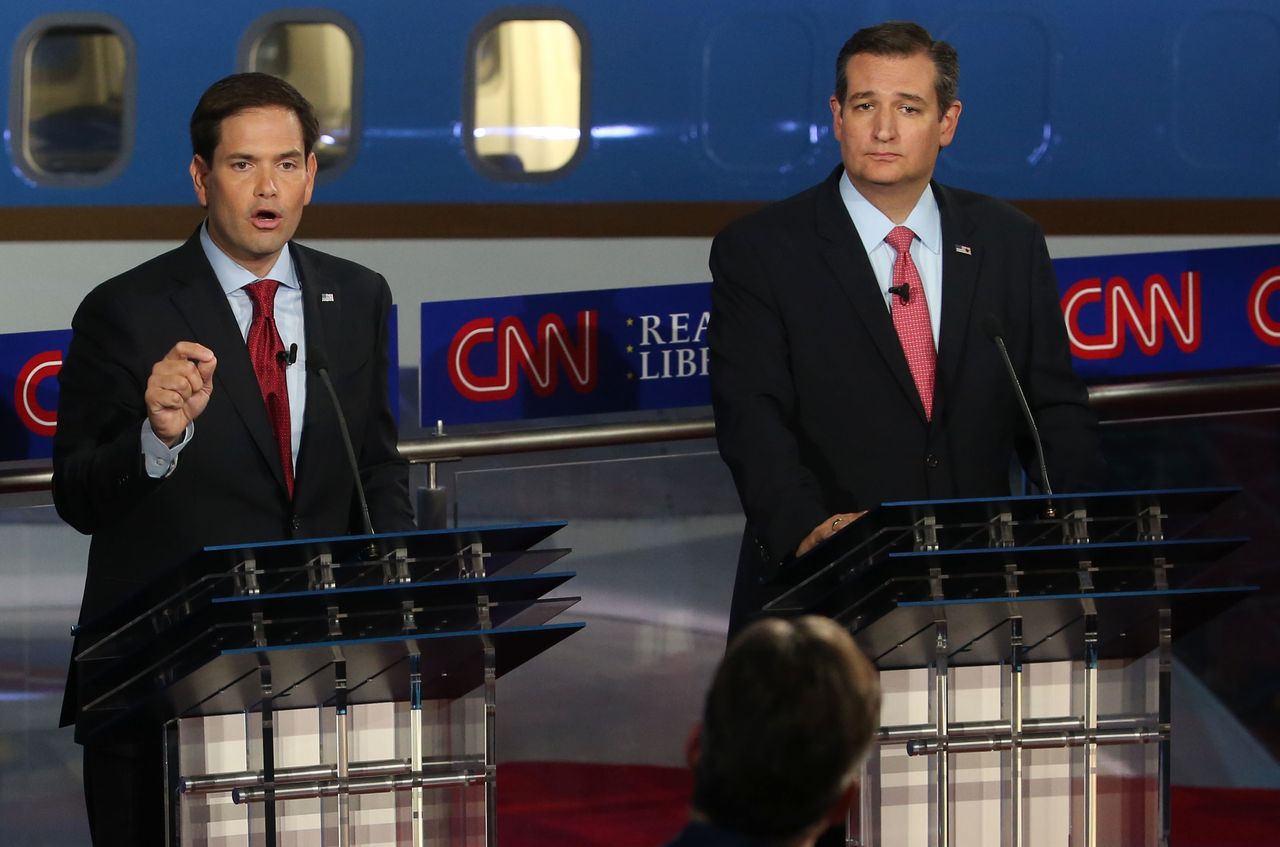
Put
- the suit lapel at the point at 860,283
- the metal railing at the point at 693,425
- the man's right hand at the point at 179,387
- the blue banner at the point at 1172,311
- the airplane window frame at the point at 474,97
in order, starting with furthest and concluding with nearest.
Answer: the airplane window frame at the point at 474,97, the blue banner at the point at 1172,311, the metal railing at the point at 693,425, the suit lapel at the point at 860,283, the man's right hand at the point at 179,387

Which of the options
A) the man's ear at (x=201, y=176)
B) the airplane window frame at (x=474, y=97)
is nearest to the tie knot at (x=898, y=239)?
the man's ear at (x=201, y=176)

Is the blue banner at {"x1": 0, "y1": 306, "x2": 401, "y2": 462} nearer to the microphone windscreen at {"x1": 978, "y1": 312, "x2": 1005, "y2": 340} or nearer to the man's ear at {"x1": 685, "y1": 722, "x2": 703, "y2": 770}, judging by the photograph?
the microphone windscreen at {"x1": 978, "y1": 312, "x2": 1005, "y2": 340}

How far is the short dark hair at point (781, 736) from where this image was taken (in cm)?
151

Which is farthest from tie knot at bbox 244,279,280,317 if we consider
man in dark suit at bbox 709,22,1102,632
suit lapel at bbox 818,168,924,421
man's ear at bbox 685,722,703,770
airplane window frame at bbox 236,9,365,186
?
airplane window frame at bbox 236,9,365,186

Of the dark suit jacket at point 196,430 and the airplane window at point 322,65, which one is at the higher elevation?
the airplane window at point 322,65

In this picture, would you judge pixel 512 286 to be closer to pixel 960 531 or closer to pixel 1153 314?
pixel 1153 314

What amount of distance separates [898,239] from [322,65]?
2.82m

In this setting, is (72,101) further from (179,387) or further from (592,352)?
(179,387)

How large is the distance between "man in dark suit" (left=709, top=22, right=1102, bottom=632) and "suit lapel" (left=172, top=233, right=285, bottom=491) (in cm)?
68

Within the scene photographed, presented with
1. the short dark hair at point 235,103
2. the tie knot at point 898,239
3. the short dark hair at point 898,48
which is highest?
Answer: the short dark hair at point 898,48

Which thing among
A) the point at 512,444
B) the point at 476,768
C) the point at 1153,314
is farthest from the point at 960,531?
the point at 1153,314

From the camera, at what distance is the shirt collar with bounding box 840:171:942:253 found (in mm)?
3311

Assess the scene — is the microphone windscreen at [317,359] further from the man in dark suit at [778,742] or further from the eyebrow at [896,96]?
the man in dark suit at [778,742]

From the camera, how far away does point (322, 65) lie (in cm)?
572
